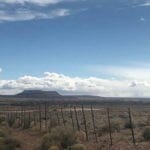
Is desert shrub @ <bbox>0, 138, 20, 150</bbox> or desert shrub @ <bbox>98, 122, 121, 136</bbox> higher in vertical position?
desert shrub @ <bbox>98, 122, 121, 136</bbox>

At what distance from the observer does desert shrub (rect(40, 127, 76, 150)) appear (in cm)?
2904

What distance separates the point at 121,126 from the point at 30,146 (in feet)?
53.3

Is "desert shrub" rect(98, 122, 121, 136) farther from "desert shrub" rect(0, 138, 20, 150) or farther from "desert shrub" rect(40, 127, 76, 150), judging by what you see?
"desert shrub" rect(0, 138, 20, 150)

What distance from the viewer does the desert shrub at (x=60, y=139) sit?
29.0 metres

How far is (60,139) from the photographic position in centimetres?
3042

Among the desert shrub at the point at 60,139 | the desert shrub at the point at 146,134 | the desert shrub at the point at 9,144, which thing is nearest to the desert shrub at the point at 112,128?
the desert shrub at the point at 146,134

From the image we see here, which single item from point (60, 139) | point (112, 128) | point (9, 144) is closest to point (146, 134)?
point (60, 139)

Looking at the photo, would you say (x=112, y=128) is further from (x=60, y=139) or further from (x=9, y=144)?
(x=9, y=144)

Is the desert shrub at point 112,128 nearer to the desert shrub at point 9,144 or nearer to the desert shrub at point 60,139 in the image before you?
the desert shrub at point 60,139

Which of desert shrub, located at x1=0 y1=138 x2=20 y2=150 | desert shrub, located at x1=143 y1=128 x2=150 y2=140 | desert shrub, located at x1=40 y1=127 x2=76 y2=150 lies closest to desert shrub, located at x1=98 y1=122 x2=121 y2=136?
desert shrub, located at x1=143 y1=128 x2=150 y2=140

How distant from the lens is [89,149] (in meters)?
28.4

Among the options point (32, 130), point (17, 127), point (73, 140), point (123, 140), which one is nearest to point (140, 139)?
point (123, 140)

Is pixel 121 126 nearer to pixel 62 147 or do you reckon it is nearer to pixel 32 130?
pixel 32 130

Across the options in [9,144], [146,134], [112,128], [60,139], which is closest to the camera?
[60,139]
